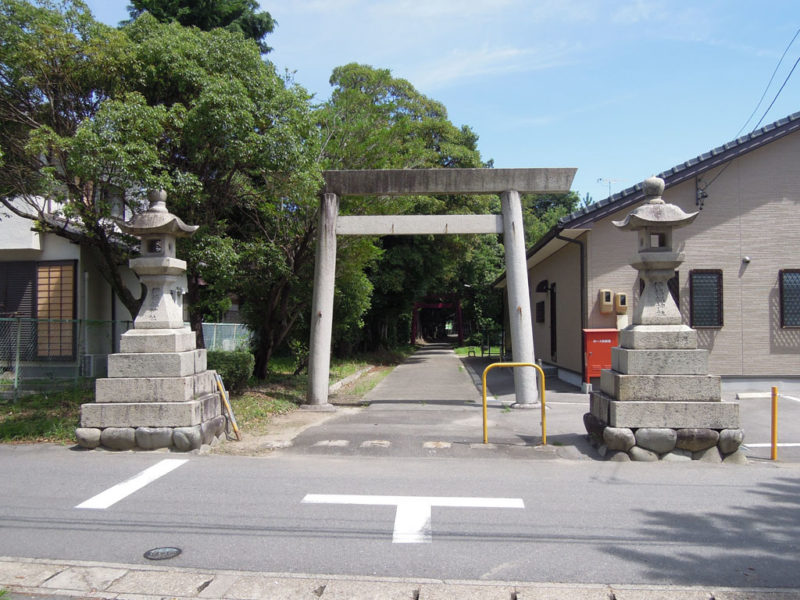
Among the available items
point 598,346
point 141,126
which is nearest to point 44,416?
point 141,126

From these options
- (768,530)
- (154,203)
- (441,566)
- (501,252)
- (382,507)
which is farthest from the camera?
(501,252)

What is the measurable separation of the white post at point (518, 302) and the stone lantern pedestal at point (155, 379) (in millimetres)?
6123

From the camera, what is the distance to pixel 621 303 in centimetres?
1346

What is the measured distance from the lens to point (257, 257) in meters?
12.2

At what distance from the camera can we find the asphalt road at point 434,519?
4.35 meters

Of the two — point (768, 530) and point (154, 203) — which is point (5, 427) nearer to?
point (154, 203)

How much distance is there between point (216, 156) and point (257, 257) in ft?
8.85

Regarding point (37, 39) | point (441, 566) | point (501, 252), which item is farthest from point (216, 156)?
point (501, 252)

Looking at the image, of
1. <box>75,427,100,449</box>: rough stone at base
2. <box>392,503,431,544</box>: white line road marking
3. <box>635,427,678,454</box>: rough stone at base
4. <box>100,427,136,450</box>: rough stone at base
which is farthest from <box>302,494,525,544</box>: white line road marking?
<box>75,427,100,449</box>: rough stone at base

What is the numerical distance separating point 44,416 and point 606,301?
38.5 feet

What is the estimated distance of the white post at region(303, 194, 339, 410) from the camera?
1194 centimetres

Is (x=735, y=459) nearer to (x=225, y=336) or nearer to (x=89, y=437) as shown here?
(x=89, y=437)

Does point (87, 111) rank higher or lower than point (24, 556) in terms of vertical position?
higher

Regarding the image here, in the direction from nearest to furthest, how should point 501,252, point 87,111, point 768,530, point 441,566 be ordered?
point 441,566 → point 768,530 → point 87,111 → point 501,252
